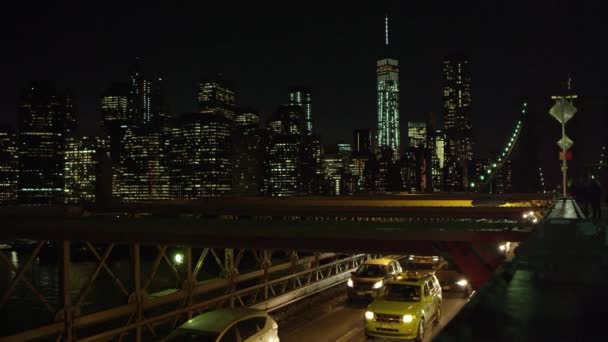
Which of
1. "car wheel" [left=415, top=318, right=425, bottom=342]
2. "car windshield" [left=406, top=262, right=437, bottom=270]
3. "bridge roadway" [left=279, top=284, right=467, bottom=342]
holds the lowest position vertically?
"bridge roadway" [left=279, top=284, right=467, bottom=342]

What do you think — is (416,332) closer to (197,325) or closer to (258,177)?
(197,325)

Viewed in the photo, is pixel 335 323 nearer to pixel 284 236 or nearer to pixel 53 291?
pixel 284 236

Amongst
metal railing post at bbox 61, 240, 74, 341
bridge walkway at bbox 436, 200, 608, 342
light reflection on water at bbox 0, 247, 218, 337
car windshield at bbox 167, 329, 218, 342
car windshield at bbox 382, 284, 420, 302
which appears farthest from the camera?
light reflection on water at bbox 0, 247, 218, 337

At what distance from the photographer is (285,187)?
183 metres

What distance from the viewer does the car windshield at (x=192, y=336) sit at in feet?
35.1

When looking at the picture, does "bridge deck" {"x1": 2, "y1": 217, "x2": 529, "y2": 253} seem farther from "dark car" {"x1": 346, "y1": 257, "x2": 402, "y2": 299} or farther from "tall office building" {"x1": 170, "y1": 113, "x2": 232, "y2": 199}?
"tall office building" {"x1": 170, "y1": 113, "x2": 232, "y2": 199}

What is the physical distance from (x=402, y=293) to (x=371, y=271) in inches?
228

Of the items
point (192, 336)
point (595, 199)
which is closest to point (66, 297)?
point (192, 336)

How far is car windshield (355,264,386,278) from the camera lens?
814 inches

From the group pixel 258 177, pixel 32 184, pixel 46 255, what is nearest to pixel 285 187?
pixel 258 177

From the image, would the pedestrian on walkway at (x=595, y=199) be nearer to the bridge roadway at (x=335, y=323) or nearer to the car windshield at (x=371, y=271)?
the bridge roadway at (x=335, y=323)

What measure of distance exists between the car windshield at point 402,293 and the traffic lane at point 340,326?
1.11 meters

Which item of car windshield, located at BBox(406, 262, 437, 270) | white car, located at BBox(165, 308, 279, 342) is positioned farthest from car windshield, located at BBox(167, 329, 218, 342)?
car windshield, located at BBox(406, 262, 437, 270)

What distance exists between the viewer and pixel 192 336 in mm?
10805
